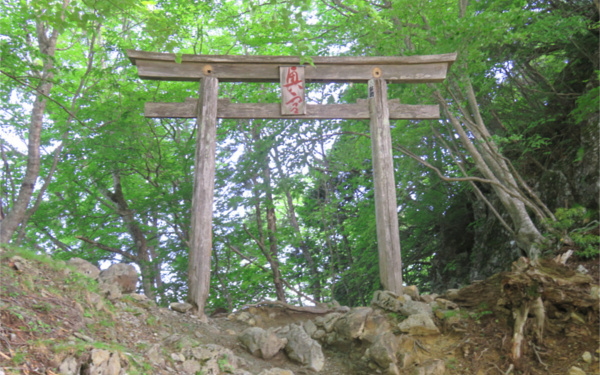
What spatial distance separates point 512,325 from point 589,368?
77cm

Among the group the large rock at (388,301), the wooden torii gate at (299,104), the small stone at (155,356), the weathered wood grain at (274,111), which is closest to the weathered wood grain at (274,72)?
the wooden torii gate at (299,104)

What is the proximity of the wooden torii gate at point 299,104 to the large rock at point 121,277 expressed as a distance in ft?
3.23

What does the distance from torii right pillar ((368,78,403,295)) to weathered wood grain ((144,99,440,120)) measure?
0.18m

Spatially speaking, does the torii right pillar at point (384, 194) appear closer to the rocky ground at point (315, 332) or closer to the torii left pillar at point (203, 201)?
the rocky ground at point (315, 332)

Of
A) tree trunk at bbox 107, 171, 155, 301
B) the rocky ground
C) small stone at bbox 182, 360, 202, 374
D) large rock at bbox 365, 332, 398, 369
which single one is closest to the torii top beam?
the rocky ground

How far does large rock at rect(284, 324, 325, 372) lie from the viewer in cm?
493

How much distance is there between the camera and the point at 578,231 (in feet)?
17.2

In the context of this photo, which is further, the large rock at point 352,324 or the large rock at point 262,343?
the large rock at point 352,324

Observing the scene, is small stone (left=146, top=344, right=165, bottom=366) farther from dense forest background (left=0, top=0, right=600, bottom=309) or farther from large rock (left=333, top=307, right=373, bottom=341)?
dense forest background (left=0, top=0, right=600, bottom=309)

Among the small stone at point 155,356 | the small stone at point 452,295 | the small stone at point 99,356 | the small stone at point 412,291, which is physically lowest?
the small stone at point 155,356

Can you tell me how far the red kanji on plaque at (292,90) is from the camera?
6527 mm

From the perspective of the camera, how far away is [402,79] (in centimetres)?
670

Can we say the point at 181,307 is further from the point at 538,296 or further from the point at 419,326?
the point at 538,296

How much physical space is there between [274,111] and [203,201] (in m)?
1.68
